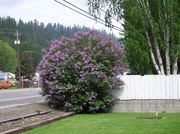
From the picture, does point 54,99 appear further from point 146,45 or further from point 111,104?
point 146,45

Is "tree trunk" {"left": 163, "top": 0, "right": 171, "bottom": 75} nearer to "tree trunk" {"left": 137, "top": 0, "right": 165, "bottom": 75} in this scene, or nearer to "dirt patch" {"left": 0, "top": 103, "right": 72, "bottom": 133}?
"tree trunk" {"left": 137, "top": 0, "right": 165, "bottom": 75}

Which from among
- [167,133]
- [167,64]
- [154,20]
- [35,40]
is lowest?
[167,133]

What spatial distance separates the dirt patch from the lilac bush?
93 cm

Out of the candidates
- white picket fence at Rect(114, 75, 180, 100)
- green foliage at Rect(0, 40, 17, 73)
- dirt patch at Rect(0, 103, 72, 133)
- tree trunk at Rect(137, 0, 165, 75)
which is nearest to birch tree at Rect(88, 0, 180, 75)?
tree trunk at Rect(137, 0, 165, 75)

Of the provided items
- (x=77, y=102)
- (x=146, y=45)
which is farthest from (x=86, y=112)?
(x=146, y=45)

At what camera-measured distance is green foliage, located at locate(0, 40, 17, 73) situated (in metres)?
164

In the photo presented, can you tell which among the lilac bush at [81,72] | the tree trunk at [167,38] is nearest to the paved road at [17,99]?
the lilac bush at [81,72]

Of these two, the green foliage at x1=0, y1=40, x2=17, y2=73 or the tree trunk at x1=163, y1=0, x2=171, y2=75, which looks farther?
the green foliage at x1=0, y1=40, x2=17, y2=73

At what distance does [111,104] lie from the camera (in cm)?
2292

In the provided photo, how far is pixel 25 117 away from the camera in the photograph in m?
18.0

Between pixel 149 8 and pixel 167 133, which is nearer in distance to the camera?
pixel 167 133

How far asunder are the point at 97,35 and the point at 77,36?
0.92 m

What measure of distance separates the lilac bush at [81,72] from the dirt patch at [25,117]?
93 cm

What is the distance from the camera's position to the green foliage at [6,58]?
538 feet
